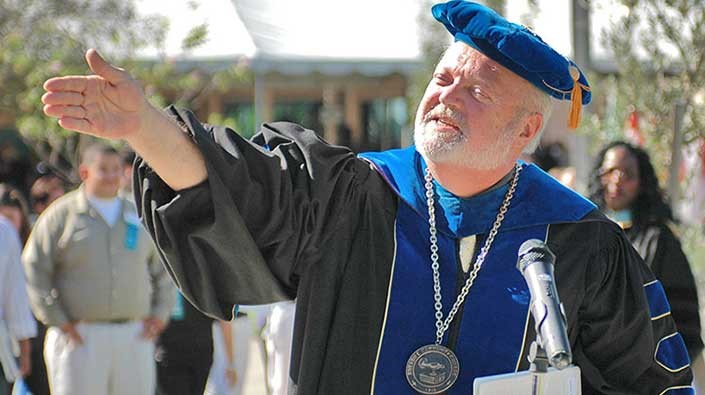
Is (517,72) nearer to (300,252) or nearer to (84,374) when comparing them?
(300,252)

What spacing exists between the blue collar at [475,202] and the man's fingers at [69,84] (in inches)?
37.2

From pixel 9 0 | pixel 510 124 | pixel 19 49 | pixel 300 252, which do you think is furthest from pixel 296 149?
pixel 9 0

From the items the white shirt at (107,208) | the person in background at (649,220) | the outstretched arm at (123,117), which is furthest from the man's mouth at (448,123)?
the white shirt at (107,208)

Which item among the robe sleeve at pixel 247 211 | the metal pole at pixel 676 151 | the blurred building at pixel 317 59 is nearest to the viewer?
the robe sleeve at pixel 247 211

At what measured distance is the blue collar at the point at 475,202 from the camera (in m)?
3.26

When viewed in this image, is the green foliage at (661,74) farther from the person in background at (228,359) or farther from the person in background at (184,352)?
the person in background at (184,352)

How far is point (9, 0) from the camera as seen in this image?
14320 mm

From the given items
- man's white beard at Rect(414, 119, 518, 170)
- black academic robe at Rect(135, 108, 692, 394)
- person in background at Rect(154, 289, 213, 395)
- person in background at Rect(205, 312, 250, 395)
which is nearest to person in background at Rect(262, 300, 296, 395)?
person in background at Rect(154, 289, 213, 395)

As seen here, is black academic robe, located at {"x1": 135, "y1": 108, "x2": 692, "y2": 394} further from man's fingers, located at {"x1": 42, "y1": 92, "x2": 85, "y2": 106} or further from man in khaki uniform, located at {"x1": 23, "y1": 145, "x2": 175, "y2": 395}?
man in khaki uniform, located at {"x1": 23, "y1": 145, "x2": 175, "y2": 395}

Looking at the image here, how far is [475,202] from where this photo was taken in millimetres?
3297

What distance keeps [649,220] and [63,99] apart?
390 cm

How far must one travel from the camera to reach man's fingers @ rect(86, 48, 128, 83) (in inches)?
102

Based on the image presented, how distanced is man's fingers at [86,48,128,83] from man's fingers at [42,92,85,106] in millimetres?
68

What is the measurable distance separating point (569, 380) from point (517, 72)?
3.08 ft
